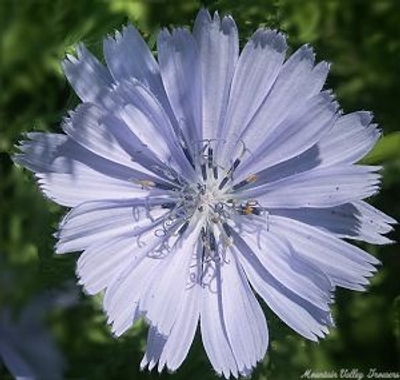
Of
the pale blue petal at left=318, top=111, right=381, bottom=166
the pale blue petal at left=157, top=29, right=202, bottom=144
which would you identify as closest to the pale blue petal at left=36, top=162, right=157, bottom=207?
the pale blue petal at left=157, top=29, right=202, bottom=144

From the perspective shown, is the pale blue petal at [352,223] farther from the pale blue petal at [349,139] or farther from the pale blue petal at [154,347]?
the pale blue petal at [154,347]

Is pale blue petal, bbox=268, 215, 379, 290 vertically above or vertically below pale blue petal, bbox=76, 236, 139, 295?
below

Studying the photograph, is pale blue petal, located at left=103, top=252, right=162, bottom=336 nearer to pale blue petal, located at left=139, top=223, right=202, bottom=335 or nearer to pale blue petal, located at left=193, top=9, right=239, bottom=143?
pale blue petal, located at left=139, top=223, right=202, bottom=335

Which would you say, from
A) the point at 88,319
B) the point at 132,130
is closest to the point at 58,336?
the point at 88,319

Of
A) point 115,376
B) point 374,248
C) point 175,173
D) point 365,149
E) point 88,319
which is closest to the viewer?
point 365,149

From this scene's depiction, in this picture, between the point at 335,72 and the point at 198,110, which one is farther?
the point at 335,72

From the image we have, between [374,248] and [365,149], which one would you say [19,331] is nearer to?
[374,248]
